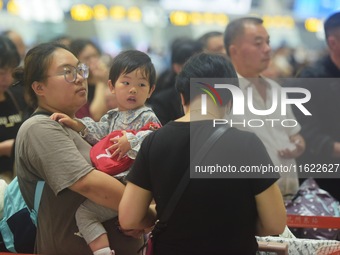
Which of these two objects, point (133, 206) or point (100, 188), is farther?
point (100, 188)

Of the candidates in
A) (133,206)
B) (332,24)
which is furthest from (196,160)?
(332,24)

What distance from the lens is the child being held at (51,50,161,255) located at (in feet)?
9.73

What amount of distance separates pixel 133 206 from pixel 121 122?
0.59 m

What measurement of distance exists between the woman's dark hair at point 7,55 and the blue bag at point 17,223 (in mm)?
1496

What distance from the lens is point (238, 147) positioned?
2643 millimetres

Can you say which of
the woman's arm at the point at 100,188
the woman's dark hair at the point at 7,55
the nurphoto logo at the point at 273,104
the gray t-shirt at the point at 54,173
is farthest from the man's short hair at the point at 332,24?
the woman's arm at the point at 100,188

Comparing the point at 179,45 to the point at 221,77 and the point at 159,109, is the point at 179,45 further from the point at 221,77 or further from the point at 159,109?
the point at 221,77

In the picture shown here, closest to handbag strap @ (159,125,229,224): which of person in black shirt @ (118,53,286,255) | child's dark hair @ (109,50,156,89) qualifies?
person in black shirt @ (118,53,286,255)

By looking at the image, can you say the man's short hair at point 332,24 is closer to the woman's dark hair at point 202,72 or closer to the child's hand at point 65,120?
→ the woman's dark hair at point 202,72

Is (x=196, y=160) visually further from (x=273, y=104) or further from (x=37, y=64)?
(x=273, y=104)

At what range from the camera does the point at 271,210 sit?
8.61 ft

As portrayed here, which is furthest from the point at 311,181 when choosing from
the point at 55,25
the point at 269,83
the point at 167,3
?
the point at 167,3

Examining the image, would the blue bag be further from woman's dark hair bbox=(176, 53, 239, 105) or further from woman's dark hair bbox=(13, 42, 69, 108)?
woman's dark hair bbox=(176, 53, 239, 105)

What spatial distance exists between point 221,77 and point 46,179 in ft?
3.07
